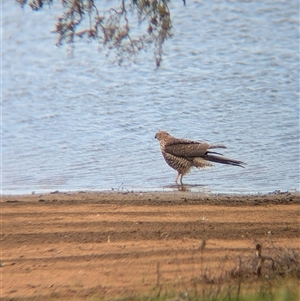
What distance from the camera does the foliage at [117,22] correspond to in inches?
340

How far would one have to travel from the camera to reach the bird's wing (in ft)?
33.0

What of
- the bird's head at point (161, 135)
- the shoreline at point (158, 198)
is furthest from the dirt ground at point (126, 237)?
the bird's head at point (161, 135)

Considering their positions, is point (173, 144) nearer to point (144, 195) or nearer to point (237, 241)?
point (144, 195)

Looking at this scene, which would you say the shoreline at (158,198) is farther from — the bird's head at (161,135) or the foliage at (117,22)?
the foliage at (117,22)

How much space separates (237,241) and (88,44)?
18.4 ft

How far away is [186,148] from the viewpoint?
10.2 metres

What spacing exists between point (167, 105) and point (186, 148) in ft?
4.43

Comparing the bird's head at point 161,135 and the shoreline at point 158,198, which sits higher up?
the shoreline at point 158,198

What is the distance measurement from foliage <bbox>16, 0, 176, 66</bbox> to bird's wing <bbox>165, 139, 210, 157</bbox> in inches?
45.5

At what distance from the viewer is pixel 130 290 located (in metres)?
5.61

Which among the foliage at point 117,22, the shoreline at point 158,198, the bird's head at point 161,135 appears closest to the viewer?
the foliage at point 117,22

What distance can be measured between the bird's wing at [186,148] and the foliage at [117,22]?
1155 millimetres

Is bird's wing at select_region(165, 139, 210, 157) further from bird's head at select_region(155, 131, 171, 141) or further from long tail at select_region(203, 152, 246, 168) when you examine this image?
bird's head at select_region(155, 131, 171, 141)

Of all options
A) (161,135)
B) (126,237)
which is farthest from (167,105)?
(126,237)
